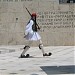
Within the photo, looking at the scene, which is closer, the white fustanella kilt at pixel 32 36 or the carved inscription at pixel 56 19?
the white fustanella kilt at pixel 32 36

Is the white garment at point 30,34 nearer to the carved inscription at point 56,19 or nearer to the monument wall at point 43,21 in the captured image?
the monument wall at point 43,21

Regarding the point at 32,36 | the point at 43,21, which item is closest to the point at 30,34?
Result: the point at 32,36

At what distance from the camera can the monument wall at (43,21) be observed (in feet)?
60.6

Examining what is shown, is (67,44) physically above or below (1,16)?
below

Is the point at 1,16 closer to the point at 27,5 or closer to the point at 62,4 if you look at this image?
the point at 27,5

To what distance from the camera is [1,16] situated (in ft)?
61.4

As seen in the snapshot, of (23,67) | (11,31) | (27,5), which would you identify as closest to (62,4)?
(27,5)

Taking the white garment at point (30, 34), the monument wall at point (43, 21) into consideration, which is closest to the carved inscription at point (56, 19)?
the monument wall at point (43, 21)

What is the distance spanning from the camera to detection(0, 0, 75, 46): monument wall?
18469mm

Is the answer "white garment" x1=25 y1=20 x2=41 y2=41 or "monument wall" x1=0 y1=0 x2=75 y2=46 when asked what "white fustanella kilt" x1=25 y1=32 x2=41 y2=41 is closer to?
"white garment" x1=25 y1=20 x2=41 y2=41

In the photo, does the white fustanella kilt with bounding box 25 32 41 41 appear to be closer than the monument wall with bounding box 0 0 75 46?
Yes

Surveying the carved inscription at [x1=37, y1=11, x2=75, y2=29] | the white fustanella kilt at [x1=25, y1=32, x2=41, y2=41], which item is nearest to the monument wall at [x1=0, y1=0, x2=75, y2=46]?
the carved inscription at [x1=37, y1=11, x2=75, y2=29]

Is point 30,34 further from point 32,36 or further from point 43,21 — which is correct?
point 43,21

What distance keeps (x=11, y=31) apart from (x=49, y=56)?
20.5 ft
